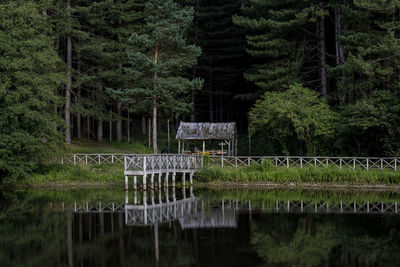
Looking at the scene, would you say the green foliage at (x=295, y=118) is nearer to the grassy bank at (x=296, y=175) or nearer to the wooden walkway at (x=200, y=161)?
the wooden walkway at (x=200, y=161)

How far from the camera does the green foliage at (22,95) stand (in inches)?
1098

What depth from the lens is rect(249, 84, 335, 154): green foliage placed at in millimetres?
32562

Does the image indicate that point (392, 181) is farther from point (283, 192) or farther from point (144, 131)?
point (144, 131)

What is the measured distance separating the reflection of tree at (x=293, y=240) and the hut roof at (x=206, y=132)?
748 inches

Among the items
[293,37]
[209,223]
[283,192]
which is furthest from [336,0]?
[209,223]

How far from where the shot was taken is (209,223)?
1802 centimetres

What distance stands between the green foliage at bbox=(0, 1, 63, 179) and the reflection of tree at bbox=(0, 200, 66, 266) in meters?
7.17

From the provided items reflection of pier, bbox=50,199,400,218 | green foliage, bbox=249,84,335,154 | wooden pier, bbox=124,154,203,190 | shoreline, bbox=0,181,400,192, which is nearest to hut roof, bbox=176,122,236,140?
green foliage, bbox=249,84,335,154

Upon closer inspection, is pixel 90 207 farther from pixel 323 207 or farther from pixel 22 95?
pixel 22 95

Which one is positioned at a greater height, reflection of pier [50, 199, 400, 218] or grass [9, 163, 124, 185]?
grass [9, 163, 124, 185]

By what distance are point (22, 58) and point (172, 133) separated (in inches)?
990

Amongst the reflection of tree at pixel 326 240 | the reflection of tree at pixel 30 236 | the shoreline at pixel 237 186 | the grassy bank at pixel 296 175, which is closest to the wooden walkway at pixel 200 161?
the grassy bank at pixel 296 175

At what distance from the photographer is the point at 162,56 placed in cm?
3616

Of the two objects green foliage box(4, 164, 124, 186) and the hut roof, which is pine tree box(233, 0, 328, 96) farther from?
green foliage box(4, 164, 124, 186)
